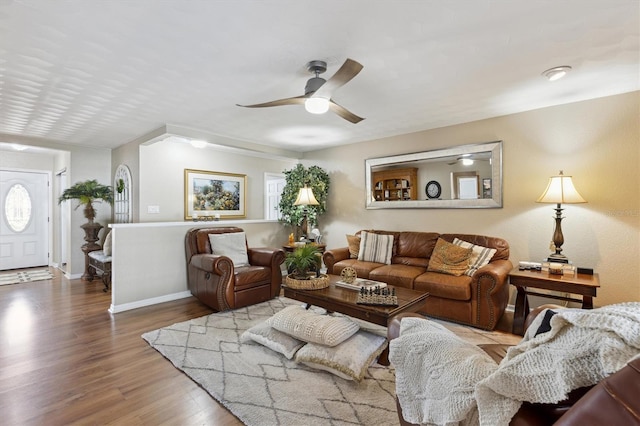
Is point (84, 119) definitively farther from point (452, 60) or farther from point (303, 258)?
point (452, 60)

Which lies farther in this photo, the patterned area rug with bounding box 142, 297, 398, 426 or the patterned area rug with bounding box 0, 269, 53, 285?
the patterned area rug with bounding box 0, 269, 53, 285

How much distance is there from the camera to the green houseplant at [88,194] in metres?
5.04

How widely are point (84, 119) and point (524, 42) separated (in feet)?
15.3

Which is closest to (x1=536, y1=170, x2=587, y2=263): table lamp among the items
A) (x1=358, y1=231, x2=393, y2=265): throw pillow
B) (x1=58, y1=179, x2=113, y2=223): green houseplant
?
(x1=358, y1=231, x2=393, y2=265): throw pillow

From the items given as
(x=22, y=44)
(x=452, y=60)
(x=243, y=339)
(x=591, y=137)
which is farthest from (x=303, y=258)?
(x=591, y=137)

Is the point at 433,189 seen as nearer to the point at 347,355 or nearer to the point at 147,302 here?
the point at 347,355

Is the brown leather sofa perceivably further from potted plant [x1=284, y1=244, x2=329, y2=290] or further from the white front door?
the white front door

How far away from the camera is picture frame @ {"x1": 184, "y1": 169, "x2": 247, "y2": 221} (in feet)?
16.9

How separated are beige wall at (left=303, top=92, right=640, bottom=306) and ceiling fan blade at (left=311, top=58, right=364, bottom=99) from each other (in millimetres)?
2572

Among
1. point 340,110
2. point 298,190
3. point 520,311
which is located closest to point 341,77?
point 340,110

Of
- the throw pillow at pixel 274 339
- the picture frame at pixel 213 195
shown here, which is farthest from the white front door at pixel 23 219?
the throw pillow at pixel 274 339

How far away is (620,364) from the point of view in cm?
72

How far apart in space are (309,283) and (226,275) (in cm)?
123

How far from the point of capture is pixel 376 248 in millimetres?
4293
